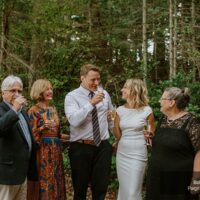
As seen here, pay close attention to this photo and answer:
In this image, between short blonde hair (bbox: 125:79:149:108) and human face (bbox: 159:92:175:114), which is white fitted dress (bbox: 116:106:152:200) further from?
human face (bbox: 159:92:175:114)

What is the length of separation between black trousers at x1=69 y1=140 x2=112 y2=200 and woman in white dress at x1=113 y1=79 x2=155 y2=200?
0.72ft

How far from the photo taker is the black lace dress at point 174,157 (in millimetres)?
4379

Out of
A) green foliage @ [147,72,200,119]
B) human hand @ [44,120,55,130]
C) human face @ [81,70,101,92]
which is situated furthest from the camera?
green foliage @ [147,72,200,119]

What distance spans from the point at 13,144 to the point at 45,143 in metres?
0.92

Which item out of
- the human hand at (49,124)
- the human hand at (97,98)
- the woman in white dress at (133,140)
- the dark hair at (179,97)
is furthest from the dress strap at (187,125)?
the human hand at (49,124)

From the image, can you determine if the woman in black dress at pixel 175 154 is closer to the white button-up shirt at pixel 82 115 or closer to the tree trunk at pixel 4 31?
the white button-up shirt at pixel 82 115

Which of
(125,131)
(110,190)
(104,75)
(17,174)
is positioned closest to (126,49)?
(104,75)

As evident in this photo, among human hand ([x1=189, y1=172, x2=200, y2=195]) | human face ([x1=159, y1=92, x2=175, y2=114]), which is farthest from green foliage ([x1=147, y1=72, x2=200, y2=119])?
human hand ([x1=189, y1=172, x2=200, y2=195])

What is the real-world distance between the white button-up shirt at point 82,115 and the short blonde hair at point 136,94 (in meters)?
0.44

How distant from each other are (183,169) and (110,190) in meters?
3.95

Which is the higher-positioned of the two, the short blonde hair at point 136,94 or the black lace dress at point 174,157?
the short blonde hair at point 136,94

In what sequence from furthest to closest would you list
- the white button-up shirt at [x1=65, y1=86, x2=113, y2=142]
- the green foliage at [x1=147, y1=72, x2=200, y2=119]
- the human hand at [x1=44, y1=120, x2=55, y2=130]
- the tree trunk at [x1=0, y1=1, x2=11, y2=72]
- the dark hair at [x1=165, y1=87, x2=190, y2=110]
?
the tree trunk at [x1=0, y1=1, x2=11, y2=72], the green foliage at [x1=147, y1=72, x2=200, y2=119], the human hand at [x1=44, y1=120, x2=55, y2=130], the white button-up shirt at [x1=65, y1=86, x2=113, y2=142], the dark hair at [x1=165, y1=87, x2=190, y2=110]

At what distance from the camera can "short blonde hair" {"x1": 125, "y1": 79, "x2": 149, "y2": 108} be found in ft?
16.8

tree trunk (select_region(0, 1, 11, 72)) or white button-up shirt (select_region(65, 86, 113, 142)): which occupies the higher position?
tree trunk (select_region(0, 1, 11, 72))
